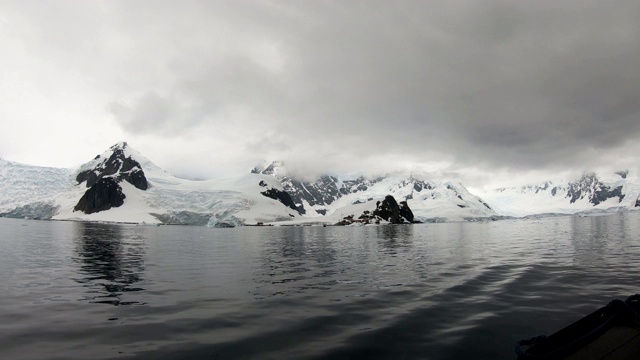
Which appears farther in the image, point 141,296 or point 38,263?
point 38,263

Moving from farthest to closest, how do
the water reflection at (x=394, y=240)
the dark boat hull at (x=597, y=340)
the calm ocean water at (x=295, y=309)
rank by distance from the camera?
the water reflection at (x=394, y=240)
the calm ocean water at (x=295, y=309)
the dark boat hull at (x=597, y=340)

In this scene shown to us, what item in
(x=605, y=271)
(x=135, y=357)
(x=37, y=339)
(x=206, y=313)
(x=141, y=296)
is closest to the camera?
(x=135, y=357)

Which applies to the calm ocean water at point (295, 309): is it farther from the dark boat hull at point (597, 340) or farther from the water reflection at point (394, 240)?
the water reflection at point (394, 240)

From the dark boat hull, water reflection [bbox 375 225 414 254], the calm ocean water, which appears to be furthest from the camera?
water reflection [bbox 375 225 414 254]

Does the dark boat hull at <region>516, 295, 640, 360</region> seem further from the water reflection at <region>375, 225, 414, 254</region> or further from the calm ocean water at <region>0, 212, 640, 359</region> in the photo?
the water reflection at <region>375, 225, 414, 254</region>

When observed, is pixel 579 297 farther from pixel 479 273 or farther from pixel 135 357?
pixel 135 357

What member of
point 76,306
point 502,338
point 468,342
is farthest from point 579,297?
point 76,306

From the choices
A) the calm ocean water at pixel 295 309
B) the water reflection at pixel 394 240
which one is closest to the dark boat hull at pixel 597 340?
the calm ocean water at pixel 295 309

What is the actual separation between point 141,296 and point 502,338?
573 inches

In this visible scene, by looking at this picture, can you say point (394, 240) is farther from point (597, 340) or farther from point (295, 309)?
point (597, 340)

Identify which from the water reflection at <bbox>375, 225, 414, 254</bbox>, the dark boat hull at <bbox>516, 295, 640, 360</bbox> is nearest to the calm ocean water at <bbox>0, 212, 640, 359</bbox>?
the dark boat hull at <bbox>516, 295, 640, 360</bbox>

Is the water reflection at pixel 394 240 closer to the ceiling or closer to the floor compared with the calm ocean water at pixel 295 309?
closer to the floor

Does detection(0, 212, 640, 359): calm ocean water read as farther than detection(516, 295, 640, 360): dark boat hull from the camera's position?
Yes

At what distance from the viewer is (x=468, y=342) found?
10.2m
